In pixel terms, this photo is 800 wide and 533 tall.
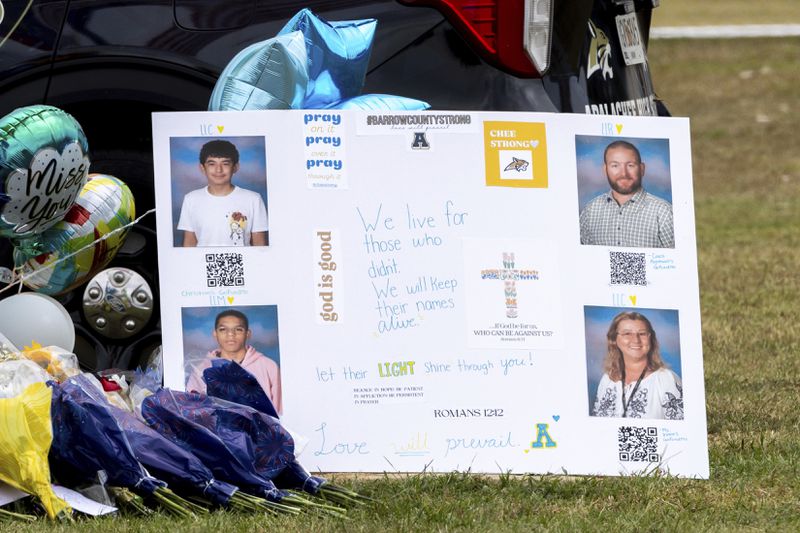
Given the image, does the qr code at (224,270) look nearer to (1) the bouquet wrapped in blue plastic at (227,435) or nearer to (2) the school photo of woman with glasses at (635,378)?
(1) the bouquet wrapped in blue plastic at (227,435)

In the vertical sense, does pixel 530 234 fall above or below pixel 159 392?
above

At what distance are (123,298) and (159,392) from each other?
618 millimetres

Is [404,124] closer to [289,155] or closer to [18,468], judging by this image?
[289,155]

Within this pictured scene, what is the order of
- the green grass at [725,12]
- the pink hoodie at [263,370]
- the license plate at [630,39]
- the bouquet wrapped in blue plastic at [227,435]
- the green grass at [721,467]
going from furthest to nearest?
the green grass at [725,12] < the license plate at [630,39] < the pink hoodie at [263,370] < the bouquet wrapped in blue plastic at [227,435] < the green grass at [721,467]

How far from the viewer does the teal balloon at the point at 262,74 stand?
395 cm

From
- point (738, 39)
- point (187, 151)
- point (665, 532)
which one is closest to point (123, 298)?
point (187, 151)

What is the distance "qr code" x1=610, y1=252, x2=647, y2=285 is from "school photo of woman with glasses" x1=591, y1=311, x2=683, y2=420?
0.09 m

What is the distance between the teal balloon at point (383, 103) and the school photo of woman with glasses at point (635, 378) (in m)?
0.80

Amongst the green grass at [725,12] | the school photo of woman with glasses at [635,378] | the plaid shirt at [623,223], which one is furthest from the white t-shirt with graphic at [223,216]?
the green grass at [725,12]

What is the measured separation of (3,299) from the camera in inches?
160

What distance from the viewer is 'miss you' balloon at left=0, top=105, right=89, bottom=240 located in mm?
3748

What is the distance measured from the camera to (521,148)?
156 inches

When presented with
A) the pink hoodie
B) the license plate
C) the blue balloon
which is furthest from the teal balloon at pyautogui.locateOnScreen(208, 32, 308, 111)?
the license plate

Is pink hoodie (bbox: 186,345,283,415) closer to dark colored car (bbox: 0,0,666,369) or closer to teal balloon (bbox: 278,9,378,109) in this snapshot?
dark colored car (bbox: 0,0,666,369)
